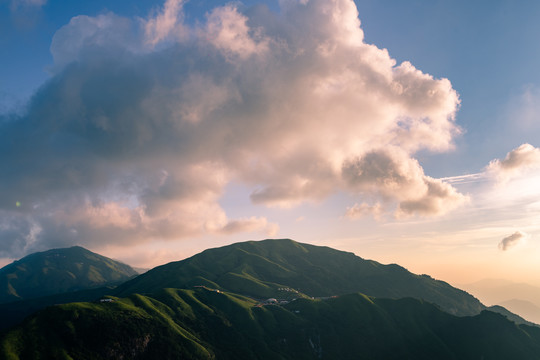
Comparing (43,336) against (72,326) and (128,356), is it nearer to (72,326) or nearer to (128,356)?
(72,326)

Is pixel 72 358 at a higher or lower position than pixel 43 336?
lower

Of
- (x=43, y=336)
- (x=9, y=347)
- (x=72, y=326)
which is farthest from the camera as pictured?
(x=72, y=326)

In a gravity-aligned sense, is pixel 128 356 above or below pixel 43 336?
below

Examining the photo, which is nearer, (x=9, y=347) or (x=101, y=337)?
(x=9, y=347)

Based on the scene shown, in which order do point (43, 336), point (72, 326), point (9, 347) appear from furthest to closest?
point (72, 326), point (43, 336), point (9, 347)

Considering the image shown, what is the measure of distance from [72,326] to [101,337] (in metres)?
19.7

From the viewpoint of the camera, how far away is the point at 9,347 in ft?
538

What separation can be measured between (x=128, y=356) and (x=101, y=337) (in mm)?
21674

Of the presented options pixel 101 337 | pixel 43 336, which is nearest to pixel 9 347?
pixel 43 336

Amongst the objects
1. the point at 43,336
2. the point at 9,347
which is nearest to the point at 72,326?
the point at 43,336

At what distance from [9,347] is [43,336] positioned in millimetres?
17200

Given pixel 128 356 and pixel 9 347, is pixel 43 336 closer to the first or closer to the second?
pixel 9 347

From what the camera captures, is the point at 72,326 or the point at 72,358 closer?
the point at 72,358

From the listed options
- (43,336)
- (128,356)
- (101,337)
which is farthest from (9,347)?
(128,356)
